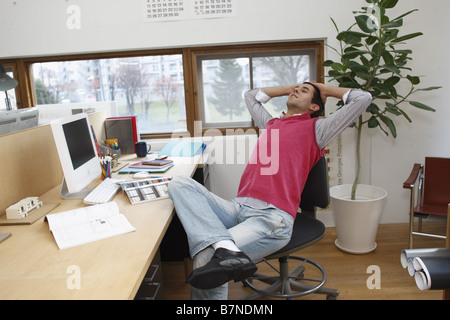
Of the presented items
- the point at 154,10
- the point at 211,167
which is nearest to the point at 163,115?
the point at 211,167

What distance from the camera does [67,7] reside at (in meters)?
2.92

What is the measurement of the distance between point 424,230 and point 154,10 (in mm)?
2840

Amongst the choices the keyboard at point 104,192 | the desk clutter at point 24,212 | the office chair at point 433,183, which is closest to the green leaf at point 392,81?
the office chair at point 433,183

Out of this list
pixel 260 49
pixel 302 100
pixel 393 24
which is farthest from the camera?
pixel 260 49

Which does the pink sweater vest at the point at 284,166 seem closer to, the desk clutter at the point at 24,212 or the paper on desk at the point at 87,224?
the paper on desk at the point at 87,224

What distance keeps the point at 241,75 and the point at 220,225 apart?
188cm

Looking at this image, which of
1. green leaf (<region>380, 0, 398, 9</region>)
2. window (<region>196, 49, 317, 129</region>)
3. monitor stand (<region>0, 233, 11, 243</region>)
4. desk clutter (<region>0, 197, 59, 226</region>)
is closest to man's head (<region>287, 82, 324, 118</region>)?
green leaf (<region>380, 0, 398, 9</region>)

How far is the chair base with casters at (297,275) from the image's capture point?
180 centimetres

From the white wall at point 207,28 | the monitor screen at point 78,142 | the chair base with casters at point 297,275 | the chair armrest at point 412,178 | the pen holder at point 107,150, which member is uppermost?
the white wall at point 207,28

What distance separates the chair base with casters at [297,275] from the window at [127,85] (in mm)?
1545

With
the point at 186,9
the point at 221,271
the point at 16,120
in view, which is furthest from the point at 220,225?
the point at 186,9

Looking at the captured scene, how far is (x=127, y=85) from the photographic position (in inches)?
127

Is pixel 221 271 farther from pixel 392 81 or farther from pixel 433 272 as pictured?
pixel 392 81

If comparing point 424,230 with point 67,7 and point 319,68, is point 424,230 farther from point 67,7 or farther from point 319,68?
point 67,7
